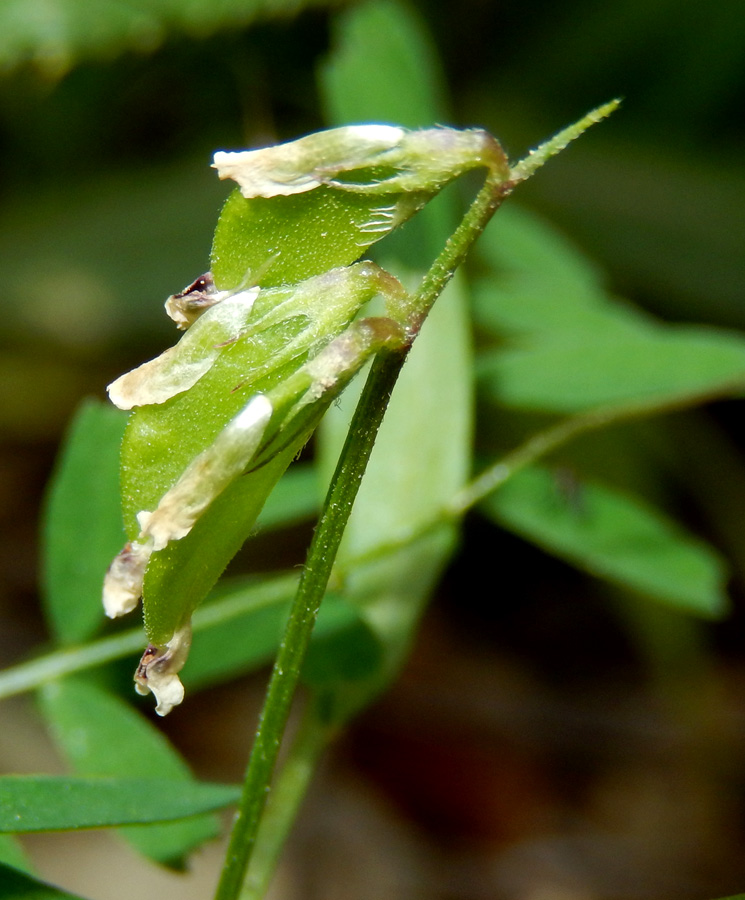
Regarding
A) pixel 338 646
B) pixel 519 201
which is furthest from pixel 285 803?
pixel 519 201

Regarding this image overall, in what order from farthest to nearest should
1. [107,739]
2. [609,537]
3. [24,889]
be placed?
1. [609,537]
2. [107,739]
3. [24,889]

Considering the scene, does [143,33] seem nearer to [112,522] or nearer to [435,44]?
[435,44]

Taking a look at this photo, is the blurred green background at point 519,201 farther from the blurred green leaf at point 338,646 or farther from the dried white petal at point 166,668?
the dried white petal at point 166,668

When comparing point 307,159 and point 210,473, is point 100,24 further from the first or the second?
point 210,473

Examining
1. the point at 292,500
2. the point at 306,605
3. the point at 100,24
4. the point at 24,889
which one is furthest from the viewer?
the point at 100,24

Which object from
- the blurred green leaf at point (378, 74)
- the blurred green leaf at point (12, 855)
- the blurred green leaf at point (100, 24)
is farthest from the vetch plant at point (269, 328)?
the blurred green leaf at point (100, 24)

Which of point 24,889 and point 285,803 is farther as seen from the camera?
point 285,803

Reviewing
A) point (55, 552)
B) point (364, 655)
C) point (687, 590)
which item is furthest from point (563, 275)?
point (55, 552)
